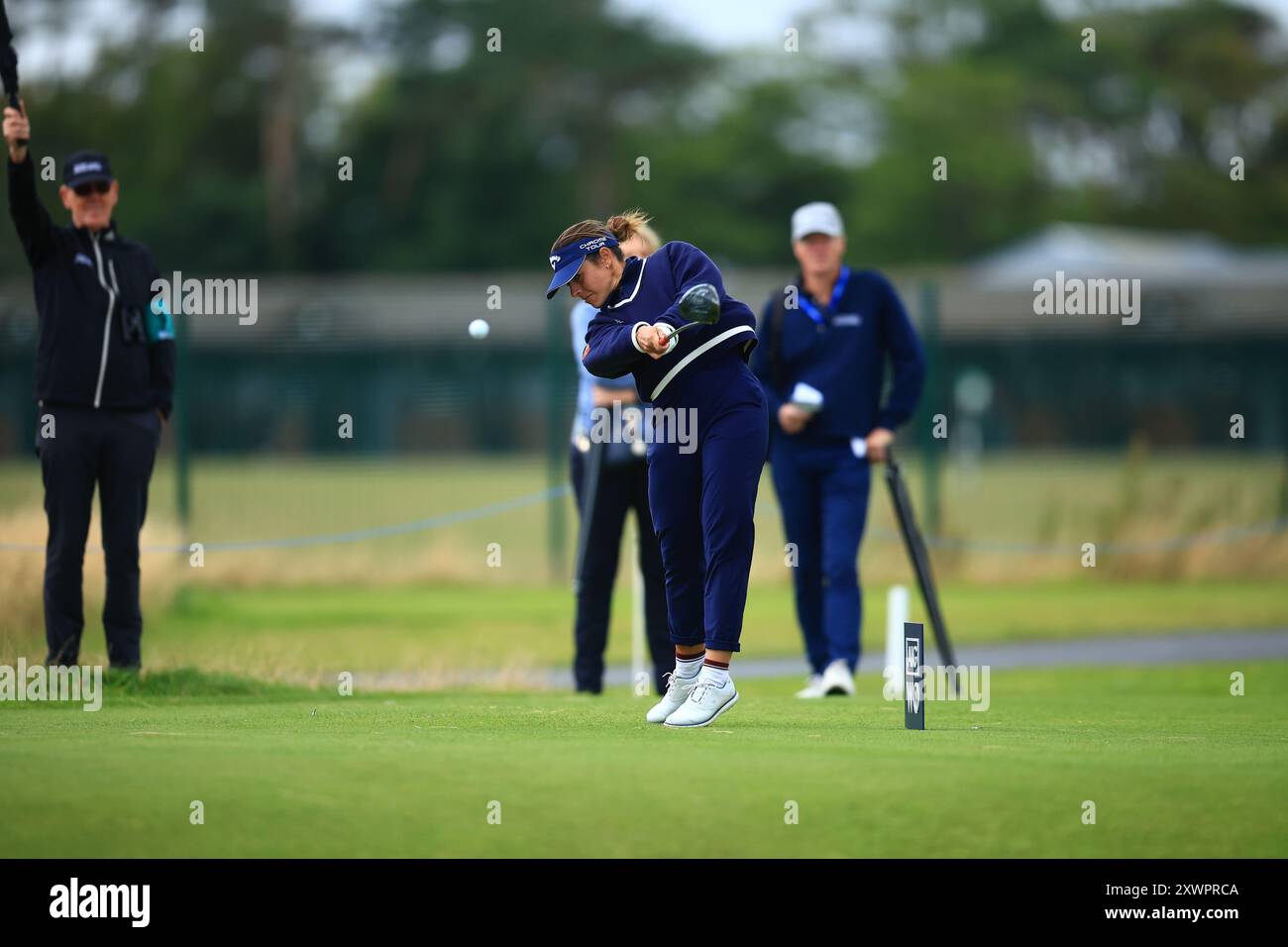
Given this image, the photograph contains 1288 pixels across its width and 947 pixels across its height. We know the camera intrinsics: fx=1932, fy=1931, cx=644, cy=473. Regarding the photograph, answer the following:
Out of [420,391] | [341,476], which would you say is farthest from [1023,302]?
Answer: [341,476]

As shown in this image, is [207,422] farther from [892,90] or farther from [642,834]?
[892,90]

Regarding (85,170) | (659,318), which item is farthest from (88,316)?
(659,318)

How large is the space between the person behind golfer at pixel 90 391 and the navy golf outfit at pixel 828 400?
3.41 meters

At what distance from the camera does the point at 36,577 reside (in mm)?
12367

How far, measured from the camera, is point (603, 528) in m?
10.7

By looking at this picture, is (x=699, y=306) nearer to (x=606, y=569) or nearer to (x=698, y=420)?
(x=698, y=420)

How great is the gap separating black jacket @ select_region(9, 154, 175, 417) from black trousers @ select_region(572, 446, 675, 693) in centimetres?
249

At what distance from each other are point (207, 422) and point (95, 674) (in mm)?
11995

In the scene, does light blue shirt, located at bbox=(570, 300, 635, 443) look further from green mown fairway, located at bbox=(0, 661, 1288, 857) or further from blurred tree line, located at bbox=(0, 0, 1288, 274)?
blurred tree line, located at bbox=(0, 0, 1288, 274)

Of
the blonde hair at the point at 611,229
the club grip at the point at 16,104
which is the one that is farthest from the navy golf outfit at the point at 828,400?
the club grip at the point at 16,104

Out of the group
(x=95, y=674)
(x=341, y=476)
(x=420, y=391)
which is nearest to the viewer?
(x=95, y=674)

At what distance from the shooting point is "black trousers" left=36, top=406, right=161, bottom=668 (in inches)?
381

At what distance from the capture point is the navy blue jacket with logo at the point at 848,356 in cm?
1077

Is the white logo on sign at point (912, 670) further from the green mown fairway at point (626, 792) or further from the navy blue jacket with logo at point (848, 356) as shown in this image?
the navy blue jacket with logo at point (848, 356)
